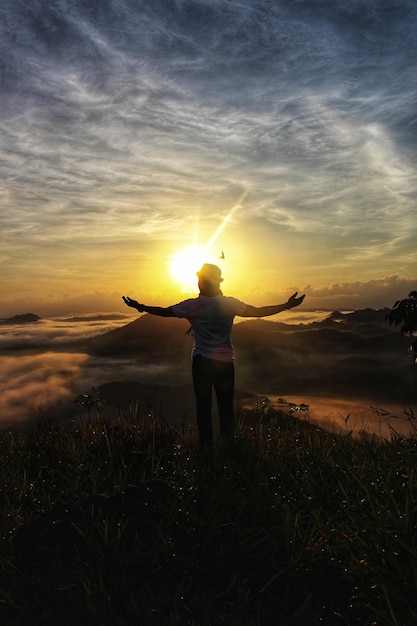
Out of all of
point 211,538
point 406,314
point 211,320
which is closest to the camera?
point 211,538

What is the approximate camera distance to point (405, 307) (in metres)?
9.47

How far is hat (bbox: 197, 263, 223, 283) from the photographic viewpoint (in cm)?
690

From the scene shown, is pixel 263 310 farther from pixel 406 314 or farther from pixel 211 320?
pixel 406 314

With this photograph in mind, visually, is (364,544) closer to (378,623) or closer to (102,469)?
(378,623)

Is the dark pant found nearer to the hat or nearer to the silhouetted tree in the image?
the hat

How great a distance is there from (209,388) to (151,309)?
4.03 feet

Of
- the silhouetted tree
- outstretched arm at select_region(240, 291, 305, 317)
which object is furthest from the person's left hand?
the silhouetted tree

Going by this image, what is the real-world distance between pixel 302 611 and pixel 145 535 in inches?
58.6

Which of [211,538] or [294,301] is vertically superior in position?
[294,301]

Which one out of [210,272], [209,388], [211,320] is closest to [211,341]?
[211,320]

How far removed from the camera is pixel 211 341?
6.83 m

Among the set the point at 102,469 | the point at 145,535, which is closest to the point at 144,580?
the point at 145,535

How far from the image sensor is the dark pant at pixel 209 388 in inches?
269

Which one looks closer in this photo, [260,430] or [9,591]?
[9,591]
